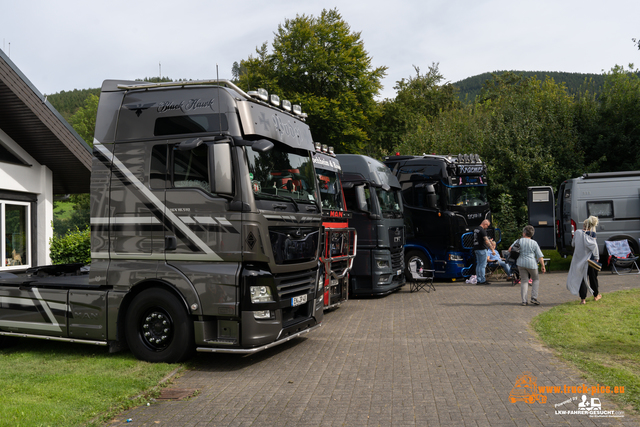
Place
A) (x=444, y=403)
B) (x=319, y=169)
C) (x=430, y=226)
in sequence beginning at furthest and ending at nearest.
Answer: (x=430, y=226) < (x=319, y=169) < (x=444, y=403)

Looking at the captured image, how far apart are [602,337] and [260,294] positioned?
17.3ft

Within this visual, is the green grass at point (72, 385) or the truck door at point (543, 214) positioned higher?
the truck door at point (543, 214)

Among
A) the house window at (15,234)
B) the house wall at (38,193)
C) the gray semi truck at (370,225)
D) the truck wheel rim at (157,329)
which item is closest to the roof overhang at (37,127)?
the house wall at (38,193)

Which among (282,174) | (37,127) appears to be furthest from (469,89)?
(282,174)

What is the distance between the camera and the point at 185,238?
6.85 metres

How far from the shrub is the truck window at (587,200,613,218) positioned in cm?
1514

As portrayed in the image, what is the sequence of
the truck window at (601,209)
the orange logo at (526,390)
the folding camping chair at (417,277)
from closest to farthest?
1. the orange logo at (526,390)
2. the folding camping chair at (417,277)
3. the truck window at (601,209)

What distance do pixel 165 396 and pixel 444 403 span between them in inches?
113

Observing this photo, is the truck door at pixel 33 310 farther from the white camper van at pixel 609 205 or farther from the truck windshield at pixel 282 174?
the white camper van at pixel 609 205

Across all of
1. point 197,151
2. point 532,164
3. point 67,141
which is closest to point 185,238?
point 197,151

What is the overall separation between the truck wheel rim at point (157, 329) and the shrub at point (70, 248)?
7.03 meters

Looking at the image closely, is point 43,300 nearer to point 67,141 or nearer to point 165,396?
point 165,396

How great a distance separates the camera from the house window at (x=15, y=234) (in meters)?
12.1

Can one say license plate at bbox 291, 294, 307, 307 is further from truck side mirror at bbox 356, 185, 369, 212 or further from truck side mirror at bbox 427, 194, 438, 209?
truck side mirror at bbox 427, 194, 438, 209
